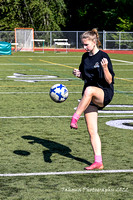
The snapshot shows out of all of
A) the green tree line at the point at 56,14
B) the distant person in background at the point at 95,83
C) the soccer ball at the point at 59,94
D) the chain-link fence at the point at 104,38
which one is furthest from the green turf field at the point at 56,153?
the green tree line at the point at 56,14

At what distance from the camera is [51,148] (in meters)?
7.18

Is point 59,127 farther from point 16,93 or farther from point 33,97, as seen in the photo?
point 16,93

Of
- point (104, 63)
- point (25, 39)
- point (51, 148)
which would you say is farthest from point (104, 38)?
point (104, 63)

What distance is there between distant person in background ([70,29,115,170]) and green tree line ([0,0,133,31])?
46973 mm

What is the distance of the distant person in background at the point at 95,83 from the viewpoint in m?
5.93

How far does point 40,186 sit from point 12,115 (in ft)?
16.1

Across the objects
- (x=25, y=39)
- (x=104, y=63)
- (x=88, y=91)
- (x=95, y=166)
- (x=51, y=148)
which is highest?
(x=104, y=63)

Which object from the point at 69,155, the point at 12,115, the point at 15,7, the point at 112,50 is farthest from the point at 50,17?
the point at 69,155

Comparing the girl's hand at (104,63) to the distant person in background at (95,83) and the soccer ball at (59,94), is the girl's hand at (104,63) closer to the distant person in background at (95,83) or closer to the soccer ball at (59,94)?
the distant person in background at (95,83)

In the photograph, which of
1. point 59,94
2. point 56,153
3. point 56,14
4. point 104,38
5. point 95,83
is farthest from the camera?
point 56,14

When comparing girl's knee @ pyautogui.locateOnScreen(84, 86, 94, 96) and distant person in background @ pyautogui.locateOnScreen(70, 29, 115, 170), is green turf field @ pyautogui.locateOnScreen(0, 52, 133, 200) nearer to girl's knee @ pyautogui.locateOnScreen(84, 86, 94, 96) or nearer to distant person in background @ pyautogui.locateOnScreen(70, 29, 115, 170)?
distant person in background @ pyautogui.locateOnScreen(70, 29, 115, 170)

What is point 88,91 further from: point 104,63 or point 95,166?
point 95,166

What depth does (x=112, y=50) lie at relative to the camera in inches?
1884

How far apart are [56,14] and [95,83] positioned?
52.7m
